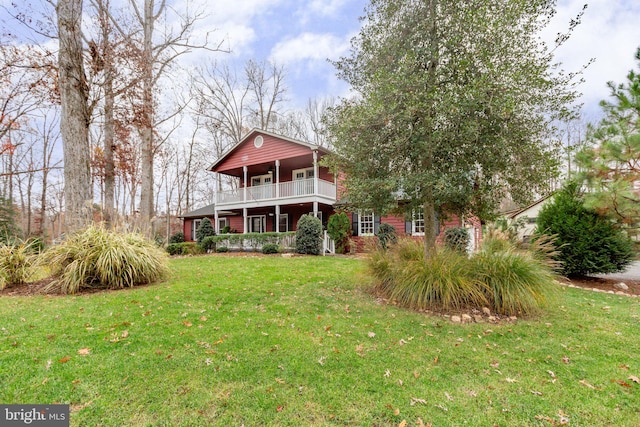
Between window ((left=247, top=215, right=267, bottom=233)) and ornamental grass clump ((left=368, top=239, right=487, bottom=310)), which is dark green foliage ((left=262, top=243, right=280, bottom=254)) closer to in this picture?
window ((left=247, top=215, right=267, bottom=233))

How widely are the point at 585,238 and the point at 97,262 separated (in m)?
12.0

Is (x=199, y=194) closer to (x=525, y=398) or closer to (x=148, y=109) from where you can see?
(x=148, y=109)

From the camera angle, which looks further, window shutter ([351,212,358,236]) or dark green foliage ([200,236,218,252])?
window shutter ([351,212,358,236])

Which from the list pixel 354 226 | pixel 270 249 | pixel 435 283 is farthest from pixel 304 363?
pixel 354 226

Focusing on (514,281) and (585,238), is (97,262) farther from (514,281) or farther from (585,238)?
(585,238)

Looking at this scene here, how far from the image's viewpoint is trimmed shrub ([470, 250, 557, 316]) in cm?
452

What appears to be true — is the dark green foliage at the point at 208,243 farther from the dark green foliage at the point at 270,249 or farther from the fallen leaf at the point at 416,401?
the fallen leaf at the point at 416,401

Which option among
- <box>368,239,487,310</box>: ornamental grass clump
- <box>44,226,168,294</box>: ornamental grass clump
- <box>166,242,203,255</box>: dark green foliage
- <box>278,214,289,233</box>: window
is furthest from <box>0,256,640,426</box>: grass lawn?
<box>278,214,289,233</box>: window

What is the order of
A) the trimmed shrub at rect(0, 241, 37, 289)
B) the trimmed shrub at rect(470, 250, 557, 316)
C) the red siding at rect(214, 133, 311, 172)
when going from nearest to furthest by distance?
the trimmed shrub at rect(470, 250, 557, 316), the trimmed shrub at rect(0, 241, 37, 289), the red siding at rect(214, 133, 311, 172)

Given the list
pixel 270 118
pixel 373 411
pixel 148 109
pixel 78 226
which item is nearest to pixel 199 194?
pixel 270 118

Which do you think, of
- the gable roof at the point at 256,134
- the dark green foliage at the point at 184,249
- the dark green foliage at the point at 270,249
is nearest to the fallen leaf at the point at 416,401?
the dark green foliage at the point at 270,249

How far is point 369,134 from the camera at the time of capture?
5277 mm

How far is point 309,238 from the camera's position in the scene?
40.2 feet

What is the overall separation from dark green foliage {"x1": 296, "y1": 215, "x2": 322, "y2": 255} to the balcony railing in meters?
2.31
